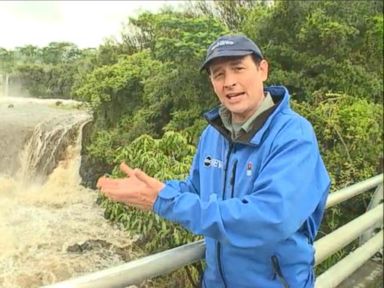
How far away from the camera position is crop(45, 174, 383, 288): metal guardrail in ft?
3.29

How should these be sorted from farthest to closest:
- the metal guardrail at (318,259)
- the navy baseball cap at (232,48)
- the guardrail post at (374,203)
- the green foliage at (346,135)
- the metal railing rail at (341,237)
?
the green foliage at (346,135), the guardrail post at (374,203), the metal railing rail at (341,237), the navy baseball cap at (232,48), the metal guardrail at (318,259)

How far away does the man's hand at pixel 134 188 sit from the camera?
105 centimetres

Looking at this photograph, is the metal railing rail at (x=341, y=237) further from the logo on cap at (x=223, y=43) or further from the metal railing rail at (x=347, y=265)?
the logo on cap at (x=223, y=43)

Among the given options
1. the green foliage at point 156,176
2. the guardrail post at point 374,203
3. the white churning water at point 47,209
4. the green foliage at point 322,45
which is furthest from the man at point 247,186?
the green foliage at point 322,45

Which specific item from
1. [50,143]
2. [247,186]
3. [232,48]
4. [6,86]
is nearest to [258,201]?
[247,186]

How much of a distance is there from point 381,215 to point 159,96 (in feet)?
9.53

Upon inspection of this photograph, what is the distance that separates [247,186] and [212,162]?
0.45 feet

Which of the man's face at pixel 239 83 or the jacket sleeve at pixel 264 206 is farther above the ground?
the man's face at pixel 239 83

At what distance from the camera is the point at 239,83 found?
1188 mm

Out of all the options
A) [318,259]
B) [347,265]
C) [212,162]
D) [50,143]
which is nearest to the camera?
[212,162]

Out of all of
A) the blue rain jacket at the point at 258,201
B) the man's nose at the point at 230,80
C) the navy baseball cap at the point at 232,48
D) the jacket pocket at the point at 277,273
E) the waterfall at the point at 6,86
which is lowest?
the jacket pocket at the point at 277,273

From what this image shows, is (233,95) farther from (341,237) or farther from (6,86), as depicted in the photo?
(341,237)

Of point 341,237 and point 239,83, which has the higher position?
point 239,83

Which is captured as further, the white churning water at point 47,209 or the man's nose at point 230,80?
the white churning water at point 47,209
